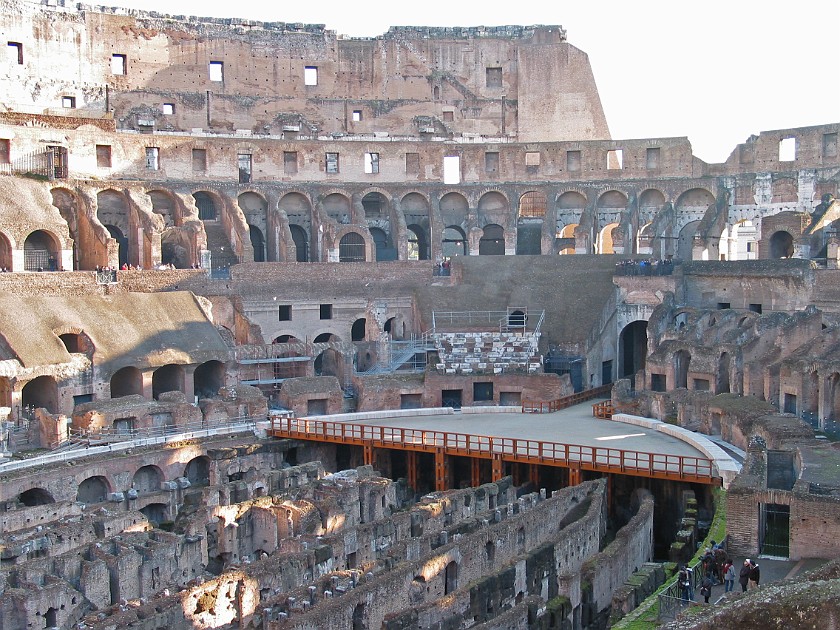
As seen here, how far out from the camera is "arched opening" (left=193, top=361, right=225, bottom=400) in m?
33.8

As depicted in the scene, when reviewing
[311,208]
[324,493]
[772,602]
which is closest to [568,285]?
[311,208]

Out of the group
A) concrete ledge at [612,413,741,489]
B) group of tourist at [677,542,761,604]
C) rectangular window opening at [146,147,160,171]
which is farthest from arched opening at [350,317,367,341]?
group of tourist at [677,542,761,604]

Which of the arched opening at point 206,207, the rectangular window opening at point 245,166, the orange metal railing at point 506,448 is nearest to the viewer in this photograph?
the orange metal railing at point 506,448

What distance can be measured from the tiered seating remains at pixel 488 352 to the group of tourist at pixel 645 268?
5.34 m

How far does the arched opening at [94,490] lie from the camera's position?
26.1 meters

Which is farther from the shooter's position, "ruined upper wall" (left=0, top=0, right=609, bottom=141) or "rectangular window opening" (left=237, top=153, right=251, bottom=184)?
"ruined upper wall" (left=0, top=0, right=609, bottom=141)

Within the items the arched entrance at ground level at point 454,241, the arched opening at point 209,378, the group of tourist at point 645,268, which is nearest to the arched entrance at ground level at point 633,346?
the group of tourist at point 645,268

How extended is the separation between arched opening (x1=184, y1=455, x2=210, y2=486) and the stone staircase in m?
13.6

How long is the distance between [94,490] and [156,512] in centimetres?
181

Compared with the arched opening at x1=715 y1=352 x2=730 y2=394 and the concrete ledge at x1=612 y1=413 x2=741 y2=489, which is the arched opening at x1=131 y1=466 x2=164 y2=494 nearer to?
the concrete ledge at x1=612 y1=413 x2=741 y2=489

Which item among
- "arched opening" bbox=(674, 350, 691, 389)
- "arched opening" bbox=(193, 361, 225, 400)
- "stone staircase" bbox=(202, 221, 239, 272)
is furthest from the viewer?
"stone staircase" bbox=(202, 221, 239, 272)

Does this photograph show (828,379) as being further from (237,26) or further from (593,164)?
(237,26)

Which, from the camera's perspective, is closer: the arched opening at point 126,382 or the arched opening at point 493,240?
the arched opening at point 126,382

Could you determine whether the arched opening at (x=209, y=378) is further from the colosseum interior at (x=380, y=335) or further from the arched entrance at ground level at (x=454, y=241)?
the arched entrance at ground level at (x=454, y=241)
